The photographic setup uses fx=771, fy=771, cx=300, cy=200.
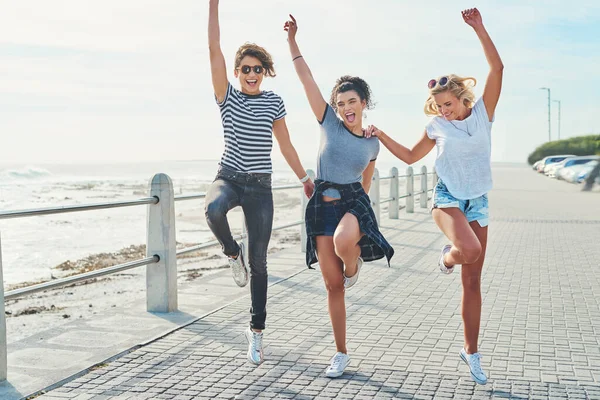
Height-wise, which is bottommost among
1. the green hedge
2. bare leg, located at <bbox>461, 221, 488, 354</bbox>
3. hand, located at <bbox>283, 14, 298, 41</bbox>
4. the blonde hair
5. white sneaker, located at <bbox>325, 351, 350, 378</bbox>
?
white sneaker, located at <bbox>325, 351, 350, 378</bbox>

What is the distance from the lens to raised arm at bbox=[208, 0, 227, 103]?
16.9ft

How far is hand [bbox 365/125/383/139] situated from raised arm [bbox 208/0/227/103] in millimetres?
999

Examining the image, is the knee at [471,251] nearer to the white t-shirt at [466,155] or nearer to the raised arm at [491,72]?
the white t-shirt at [466,155]

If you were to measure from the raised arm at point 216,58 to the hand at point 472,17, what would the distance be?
64.6 inches

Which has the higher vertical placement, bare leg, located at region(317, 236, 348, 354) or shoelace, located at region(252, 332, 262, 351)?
bare leg, located at region(317, 236, 348, 354)

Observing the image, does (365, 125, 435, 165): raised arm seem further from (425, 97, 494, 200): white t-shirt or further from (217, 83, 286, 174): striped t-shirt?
(217, 83, 286, 174): striped t-shirt

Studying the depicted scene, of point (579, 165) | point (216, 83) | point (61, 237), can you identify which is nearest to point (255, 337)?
point (216, 83)

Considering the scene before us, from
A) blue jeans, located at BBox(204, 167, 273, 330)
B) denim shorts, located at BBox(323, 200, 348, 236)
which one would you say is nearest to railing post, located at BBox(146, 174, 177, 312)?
blue jeans, located at BBox(204, 167, 273, 330)

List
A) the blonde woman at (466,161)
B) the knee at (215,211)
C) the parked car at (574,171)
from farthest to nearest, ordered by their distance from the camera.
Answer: the parked car at (574,171) → the knee at (215,211) → the blonde woman at (466,161)

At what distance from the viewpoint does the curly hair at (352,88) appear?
5008 millimetres

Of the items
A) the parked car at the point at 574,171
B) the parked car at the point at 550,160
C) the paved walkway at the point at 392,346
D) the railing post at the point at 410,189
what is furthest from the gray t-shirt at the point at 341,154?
the parked car at the point at 550,160

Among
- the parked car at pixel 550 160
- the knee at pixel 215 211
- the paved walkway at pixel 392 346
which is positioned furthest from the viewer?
the parked car at pixel 550 160

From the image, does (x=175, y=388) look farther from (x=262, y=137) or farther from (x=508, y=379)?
(x=508, y=379)

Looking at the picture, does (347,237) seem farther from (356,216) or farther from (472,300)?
(472,300)
